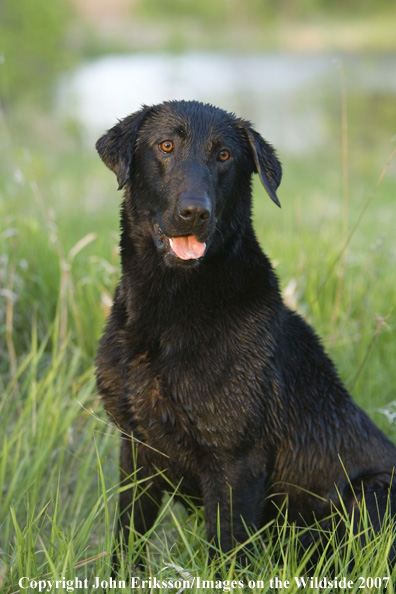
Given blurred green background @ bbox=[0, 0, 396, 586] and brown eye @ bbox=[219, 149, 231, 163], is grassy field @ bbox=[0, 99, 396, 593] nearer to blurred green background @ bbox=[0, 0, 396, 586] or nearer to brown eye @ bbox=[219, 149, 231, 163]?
blurred green background @ bbox=[0, 0, 396, 586]

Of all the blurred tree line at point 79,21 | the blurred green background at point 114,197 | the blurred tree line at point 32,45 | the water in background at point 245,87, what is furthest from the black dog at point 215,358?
the blurred tree line at point 32,45

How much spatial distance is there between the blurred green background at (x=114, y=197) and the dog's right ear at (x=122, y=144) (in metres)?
1.01

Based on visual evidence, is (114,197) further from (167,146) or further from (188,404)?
(188,404)

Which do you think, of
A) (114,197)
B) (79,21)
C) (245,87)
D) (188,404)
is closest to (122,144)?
(188,404)

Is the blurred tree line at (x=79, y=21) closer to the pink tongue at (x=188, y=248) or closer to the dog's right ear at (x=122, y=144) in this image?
the dog's right ear at (x=122, y=144)

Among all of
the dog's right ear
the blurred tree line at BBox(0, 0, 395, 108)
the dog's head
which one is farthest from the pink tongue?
the blurred tree line at BBox(0, 0, 395, 108)

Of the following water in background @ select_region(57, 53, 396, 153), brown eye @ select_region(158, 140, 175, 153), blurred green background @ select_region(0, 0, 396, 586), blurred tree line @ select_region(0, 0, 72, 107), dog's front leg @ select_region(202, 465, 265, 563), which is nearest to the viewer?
dog's front leg @ select_region(202, 465, 265, 563)

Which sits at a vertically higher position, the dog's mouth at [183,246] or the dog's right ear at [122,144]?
the dog's right ear at [122,144]

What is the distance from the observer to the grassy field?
7.63 ft

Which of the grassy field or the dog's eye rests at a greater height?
the dog's eye

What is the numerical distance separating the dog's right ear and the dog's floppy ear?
42cm

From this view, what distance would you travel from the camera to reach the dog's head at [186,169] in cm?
250

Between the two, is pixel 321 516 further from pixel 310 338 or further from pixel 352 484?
pixel 310 338

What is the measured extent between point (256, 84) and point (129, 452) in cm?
2520
